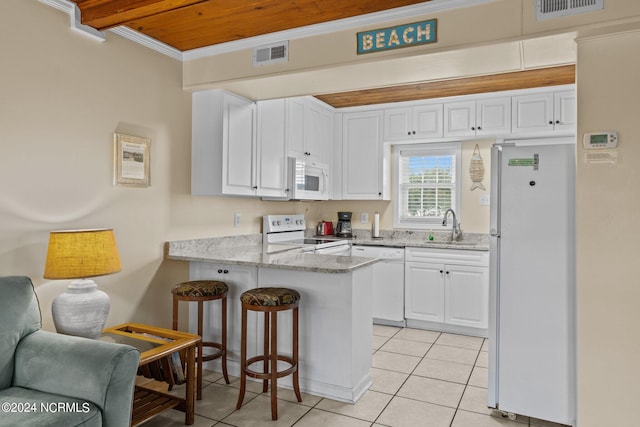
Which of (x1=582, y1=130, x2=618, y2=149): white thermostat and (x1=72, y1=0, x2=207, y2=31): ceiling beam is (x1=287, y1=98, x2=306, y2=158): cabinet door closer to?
(x1=72, y1=0, x2=207, y2=31): ceiling beam

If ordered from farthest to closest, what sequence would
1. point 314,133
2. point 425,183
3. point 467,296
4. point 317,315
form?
1. point 425,183
2. point 314,133
3. point 467,296
4. point 317,315

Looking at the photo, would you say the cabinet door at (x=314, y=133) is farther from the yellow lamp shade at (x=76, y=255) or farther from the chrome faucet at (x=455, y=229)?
the yellow lamp shade at (x=76, y=255)

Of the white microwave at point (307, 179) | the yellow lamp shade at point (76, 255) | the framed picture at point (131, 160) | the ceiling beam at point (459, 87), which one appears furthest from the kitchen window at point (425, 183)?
the yellow lamp shade at point (76, 255)

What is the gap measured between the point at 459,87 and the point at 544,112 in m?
0.87

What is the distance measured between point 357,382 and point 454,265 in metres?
1.93

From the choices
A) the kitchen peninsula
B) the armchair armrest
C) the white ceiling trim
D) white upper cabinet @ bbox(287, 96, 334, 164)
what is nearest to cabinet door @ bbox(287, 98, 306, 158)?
white upper cabinet @ bbox(287, 96, 334, 164)

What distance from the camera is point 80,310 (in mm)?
2184

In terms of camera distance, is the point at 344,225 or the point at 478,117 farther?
the point at 344,225

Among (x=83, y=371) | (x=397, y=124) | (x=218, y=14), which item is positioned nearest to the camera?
(x=83, y=371)

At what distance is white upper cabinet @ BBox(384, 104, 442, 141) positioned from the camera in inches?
180

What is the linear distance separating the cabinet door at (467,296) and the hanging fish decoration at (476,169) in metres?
1.06

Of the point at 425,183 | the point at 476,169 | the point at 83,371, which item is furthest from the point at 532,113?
the point at 83,371

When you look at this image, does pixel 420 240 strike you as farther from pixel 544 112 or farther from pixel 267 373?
pixel 267 373

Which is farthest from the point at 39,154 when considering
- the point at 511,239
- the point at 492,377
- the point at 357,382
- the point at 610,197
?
the point at 610,197
